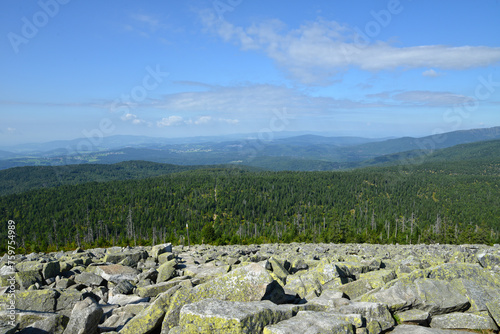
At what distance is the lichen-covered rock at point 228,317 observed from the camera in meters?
6.60

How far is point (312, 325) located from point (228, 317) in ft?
6.73

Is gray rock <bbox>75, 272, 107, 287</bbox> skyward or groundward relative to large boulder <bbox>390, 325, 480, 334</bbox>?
groundward

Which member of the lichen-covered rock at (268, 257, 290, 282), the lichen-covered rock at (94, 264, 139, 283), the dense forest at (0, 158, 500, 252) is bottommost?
the dense forest at (0, 158, 500, 252)

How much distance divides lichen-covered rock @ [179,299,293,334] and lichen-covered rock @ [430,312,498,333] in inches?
193

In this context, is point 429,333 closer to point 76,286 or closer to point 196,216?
point 76,286

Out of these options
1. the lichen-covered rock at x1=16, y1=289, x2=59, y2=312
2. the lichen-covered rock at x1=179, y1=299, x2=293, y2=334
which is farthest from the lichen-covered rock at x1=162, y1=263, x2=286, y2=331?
the lichen-covered rock at x1=16, y1=289, x2=59, y2=312

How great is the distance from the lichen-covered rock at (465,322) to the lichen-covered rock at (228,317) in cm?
490

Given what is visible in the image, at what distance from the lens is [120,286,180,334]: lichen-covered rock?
27.3 feet

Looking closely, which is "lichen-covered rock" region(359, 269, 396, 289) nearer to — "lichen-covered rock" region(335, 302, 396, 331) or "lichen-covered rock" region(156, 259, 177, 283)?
"lichen-covered rock" region(335, 302, 396, 331)

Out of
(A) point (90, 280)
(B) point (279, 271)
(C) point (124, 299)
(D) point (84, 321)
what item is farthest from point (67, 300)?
(B) point (279, 271)

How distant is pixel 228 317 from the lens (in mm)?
6668

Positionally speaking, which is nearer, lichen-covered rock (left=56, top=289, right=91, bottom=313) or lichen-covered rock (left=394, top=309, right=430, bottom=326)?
lichen-covered rock (left=394, top=309, right=430, bottom=326)

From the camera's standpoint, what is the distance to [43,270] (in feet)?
52.4

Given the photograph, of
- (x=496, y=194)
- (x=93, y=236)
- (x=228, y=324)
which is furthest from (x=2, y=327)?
(x=496, y=194)
